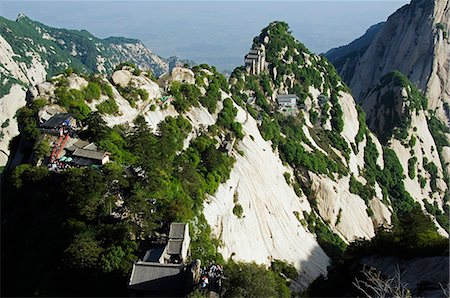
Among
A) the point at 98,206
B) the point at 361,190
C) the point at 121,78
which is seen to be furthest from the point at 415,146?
the point at 98,206

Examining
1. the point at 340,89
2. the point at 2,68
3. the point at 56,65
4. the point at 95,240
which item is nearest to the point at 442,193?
the point at 340,89

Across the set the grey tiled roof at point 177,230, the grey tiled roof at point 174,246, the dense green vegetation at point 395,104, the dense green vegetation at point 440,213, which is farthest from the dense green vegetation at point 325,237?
the dense green vegetation at point 395,104

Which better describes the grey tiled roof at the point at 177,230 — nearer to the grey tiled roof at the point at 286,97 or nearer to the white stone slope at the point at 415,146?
the grey tiled roof at the point at 286,97

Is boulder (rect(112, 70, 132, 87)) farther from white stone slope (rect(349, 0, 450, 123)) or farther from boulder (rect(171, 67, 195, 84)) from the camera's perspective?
white stone slope (rect(349, 0, 450, 123))

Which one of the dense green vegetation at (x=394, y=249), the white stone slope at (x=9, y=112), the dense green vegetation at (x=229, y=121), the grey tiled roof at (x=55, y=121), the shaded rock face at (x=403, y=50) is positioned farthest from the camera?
the shaded rock face at (x=403, y=50)

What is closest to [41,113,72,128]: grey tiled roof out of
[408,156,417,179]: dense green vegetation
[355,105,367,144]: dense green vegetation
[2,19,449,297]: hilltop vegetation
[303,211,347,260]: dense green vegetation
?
[2,19,449,297]: hilltop vegetation

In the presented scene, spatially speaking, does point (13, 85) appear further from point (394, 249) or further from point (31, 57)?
point (394, 249)

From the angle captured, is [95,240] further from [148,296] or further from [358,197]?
[358,197]
